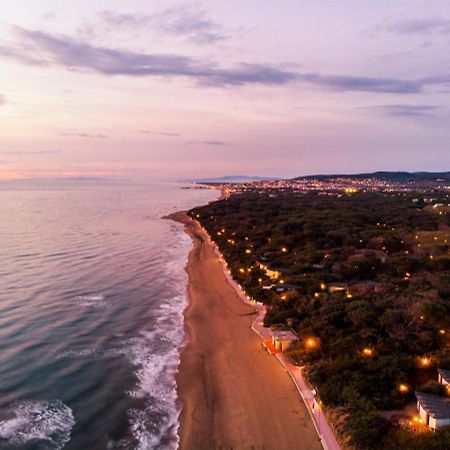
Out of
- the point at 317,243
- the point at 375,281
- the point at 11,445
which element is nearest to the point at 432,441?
the point at 11,445

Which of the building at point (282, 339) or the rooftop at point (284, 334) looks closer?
the building at point (282, 339)

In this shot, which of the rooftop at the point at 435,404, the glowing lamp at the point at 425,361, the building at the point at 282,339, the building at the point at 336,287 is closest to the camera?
the rooftop at the point at 435,404

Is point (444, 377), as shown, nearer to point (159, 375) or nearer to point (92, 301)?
point (159, 375)

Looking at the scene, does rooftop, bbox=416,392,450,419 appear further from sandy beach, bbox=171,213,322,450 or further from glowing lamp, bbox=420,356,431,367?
sandy beach, bbox=171,213,322,450

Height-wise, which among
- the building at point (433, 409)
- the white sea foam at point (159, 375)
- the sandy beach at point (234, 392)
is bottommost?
the white sea foam at point (159, 375)

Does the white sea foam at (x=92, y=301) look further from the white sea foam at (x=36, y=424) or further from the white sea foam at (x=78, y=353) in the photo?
the white sea foam at (x=36, y=424)

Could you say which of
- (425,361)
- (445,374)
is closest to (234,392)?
(425,361)

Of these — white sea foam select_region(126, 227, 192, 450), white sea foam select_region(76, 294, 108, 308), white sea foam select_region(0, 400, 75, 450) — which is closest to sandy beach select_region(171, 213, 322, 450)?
white sea foam select_region(126, 227, 192, 450)

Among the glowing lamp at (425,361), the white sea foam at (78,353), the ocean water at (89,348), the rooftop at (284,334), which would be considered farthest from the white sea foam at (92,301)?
the glowing lamp at (425,361)
